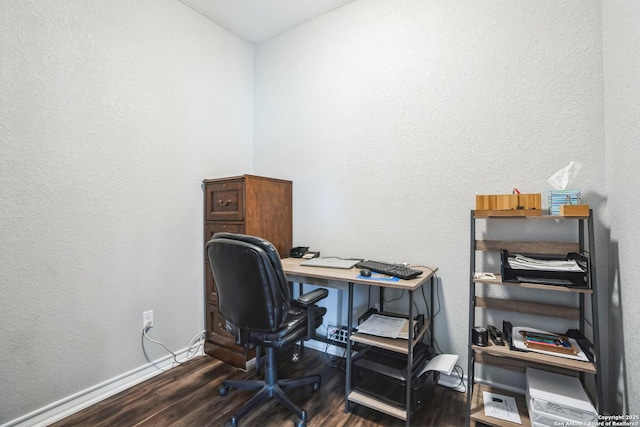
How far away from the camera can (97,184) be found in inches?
68.3

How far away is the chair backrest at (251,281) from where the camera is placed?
1332 mm

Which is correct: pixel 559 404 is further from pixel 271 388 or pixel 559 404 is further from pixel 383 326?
pixel 271 388

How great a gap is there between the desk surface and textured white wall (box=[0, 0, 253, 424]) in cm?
97

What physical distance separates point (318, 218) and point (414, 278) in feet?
3.37

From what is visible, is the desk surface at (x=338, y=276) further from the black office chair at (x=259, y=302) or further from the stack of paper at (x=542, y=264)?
the stack of paper at (x=542, y=264)

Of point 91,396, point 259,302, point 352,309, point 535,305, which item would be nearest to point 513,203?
point 535,305

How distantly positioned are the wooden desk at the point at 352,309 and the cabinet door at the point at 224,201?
594 mm

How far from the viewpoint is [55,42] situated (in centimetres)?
158

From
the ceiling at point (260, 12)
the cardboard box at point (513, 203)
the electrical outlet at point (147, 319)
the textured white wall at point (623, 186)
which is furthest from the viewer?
the ceiling at point (260, 12)

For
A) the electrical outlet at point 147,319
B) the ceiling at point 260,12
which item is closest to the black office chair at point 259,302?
the electrical outlet at point 147,319

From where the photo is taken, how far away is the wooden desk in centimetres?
141

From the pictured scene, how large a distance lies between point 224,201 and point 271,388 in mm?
1308

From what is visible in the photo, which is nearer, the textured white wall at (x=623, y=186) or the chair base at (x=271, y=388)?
the textured white wall at (x=623, y=186)

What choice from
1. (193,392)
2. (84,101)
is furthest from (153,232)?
(193,392)
